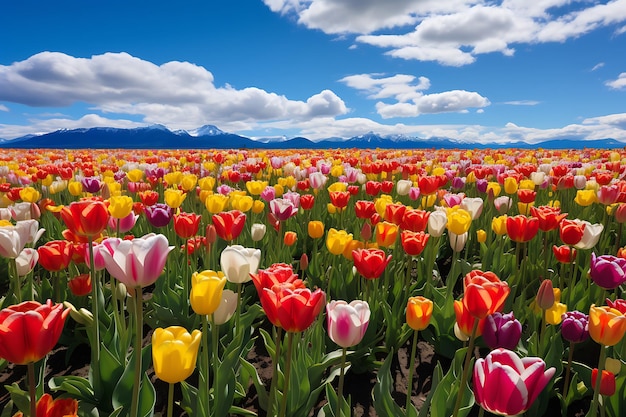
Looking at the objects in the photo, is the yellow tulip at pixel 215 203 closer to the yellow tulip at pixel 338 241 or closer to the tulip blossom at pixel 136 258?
the yellow tulip at pixel 338 241

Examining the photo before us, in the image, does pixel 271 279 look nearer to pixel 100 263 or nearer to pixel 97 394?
pixel 100 263

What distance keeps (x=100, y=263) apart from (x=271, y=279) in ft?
3.87

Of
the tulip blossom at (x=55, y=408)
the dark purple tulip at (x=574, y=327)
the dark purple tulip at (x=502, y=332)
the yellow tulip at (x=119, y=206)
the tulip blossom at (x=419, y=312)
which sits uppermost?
the yellow tulip at (x=119, y=206)

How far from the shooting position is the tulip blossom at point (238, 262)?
196cm

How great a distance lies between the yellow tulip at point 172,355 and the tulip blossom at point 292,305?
26 cm

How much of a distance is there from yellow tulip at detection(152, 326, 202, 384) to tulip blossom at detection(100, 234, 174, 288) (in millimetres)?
267

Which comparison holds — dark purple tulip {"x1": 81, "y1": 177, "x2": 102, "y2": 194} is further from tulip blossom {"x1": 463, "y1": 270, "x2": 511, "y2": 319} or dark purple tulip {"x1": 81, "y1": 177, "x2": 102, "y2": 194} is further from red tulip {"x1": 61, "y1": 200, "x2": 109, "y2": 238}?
tulip blossom {"x1": 463, "y1": 270, "x2": 511, "y2": 319}

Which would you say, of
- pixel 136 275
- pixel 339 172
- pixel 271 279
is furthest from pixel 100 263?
pixel 339 172

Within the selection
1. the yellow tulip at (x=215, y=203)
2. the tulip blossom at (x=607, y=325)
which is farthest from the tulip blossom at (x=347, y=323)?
the yellow tulip at (x=215, y=203)

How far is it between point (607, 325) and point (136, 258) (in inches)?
68.3

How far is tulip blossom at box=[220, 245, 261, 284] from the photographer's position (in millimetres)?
1959

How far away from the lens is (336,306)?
1.59 meters

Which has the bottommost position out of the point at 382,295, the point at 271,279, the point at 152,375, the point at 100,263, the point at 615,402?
the point at 152,375

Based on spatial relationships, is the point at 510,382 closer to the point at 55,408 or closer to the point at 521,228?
the point at 55,408
